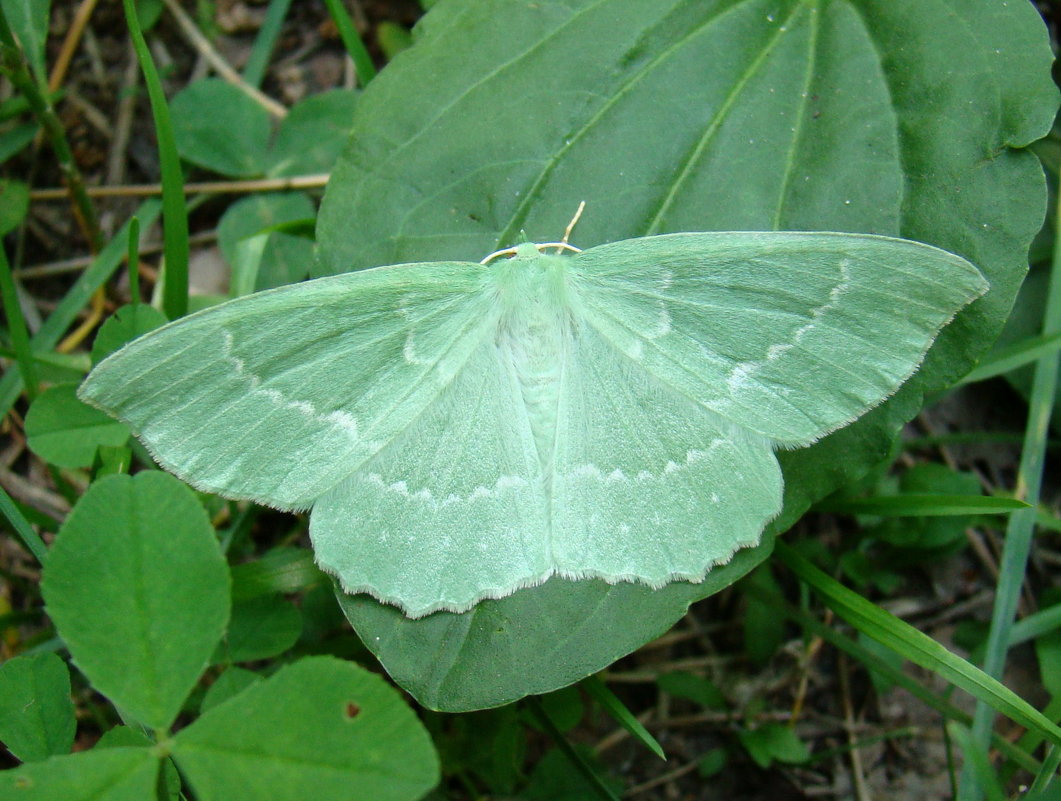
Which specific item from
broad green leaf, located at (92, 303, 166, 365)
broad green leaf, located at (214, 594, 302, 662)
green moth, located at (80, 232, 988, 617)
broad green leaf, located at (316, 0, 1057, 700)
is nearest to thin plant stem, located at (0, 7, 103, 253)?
broad green leaf, located at (92, 303, 166, 365)

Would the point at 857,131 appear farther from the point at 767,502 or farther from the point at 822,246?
the point at 767,502

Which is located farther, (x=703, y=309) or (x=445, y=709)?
(x=445, y=709)

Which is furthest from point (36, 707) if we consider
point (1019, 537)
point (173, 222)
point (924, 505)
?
point (1019, 537)

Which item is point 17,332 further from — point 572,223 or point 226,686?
point 572,223

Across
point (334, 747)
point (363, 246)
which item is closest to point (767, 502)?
point (334, 747)

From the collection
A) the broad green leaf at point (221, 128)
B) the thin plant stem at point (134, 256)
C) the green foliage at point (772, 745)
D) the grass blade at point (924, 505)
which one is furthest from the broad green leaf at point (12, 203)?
the green foliage at point (772, 745)
